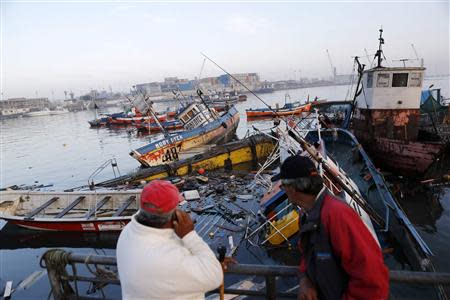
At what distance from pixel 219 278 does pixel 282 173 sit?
0.91 meters

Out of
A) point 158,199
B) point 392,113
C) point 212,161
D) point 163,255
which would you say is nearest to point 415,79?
point 392,113

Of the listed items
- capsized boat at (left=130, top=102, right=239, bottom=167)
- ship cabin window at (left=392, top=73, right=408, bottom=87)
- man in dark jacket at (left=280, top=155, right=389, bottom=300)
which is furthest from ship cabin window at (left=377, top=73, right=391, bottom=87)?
man in dark jacket at (left=280, top=155, right=389, bottom=300)

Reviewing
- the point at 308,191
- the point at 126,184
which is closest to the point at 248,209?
the point at 126,184

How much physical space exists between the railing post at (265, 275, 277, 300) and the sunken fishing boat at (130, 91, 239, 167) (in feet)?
61.1

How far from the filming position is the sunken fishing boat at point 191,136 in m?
20.6

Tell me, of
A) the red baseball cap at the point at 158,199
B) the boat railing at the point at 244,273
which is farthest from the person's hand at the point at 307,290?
the red baseball cap at the point at 158,199

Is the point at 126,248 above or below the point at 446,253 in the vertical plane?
above

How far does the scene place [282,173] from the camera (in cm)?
227

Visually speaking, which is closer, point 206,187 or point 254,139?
point 206,187

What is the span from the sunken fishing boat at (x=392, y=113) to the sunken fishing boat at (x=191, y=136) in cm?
1318

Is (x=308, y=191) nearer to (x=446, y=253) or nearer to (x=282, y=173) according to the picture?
(x=282, y=173)

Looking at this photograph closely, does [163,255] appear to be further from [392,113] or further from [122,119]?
[122,119]

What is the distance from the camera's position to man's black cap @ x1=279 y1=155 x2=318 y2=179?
2219 mm

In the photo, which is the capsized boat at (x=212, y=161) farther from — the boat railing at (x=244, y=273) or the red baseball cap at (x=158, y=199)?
the red baseball cap at (x=158, y=199)
